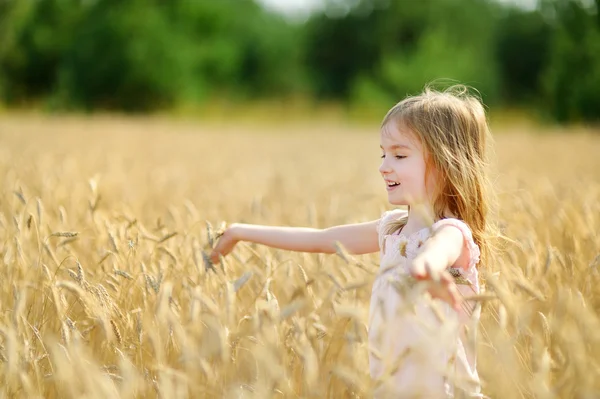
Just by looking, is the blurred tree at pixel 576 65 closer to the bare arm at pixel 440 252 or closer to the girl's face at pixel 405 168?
the girl's face at pixel 405 168

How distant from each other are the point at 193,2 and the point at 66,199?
30.0 metres

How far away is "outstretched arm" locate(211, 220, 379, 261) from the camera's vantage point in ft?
6.34

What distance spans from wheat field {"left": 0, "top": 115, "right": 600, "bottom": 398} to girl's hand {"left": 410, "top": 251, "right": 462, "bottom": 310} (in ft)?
0.29

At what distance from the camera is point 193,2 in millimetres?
31469

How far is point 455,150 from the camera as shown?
1.72 metres

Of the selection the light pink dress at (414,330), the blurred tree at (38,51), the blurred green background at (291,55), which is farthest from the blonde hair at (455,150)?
the blurred tree at (38,51)

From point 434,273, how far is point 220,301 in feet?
2.57

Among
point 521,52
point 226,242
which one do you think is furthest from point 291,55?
point 226,242

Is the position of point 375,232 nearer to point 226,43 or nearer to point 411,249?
point 411,249

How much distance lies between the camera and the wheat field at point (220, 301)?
125 cm

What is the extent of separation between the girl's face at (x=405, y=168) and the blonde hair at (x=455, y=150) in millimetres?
14

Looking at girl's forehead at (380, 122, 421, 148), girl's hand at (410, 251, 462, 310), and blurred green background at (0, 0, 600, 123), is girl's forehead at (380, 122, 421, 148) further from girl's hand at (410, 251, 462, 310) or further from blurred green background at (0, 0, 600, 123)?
blurred green background at (0, 0, 600, 123)

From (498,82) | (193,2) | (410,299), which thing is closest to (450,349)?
(410,299)

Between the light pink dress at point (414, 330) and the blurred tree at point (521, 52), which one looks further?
the blurred tree at point (521, 52)
